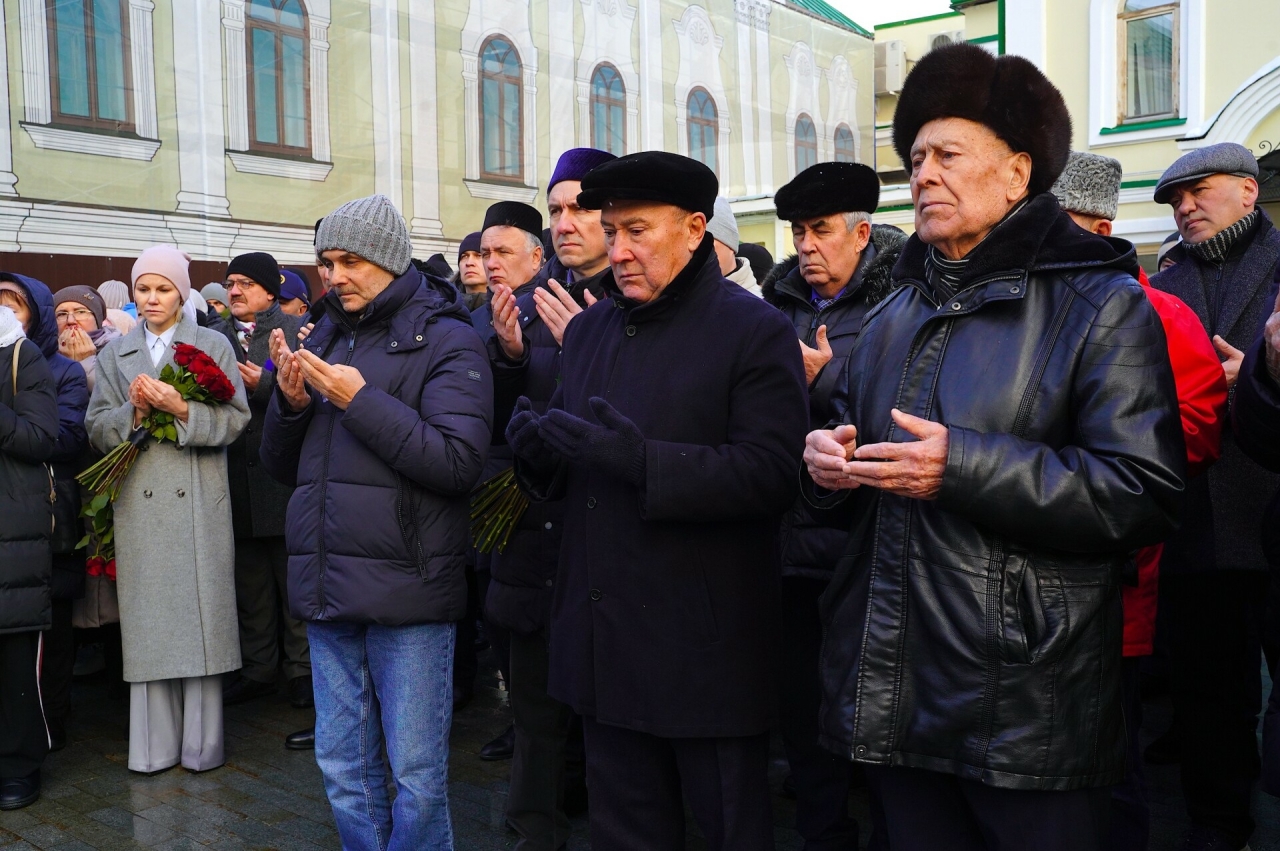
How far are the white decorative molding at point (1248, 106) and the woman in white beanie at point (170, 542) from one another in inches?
395

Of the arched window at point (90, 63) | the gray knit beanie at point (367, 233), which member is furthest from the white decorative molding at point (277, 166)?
the gray knit beanie at point (367, 233)

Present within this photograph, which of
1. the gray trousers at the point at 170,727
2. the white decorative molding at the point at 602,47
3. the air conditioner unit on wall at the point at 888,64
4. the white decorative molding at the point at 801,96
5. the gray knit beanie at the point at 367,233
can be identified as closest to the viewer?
the gray knit beanie at the point at 367,233

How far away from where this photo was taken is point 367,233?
3514mm

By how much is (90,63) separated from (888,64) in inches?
343

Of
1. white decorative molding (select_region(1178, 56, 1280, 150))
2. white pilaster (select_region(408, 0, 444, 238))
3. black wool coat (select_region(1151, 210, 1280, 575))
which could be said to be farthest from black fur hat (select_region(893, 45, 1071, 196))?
white decorative molding (select_region(1178, 56, 1280, 150))

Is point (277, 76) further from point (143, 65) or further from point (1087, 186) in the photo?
point (1087, 186)

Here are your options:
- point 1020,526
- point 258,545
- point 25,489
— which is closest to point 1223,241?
point 1020,526

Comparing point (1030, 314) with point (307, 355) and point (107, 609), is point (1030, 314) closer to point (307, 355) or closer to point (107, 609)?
point (307, 355)

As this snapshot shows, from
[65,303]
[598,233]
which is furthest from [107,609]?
[598,233]

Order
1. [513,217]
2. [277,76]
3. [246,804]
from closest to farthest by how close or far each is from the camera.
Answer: [246,804], [513,217], [277,76]

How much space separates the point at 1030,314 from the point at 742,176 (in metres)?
9.85

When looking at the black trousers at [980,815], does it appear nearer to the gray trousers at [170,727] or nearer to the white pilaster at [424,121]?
the gray trousers at [170,727]

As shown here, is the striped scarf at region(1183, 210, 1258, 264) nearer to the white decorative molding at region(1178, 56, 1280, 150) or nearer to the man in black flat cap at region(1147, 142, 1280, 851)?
the man in black flat cap at region(1147, 142, 1280, 851)

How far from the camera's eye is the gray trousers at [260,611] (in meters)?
5.79
